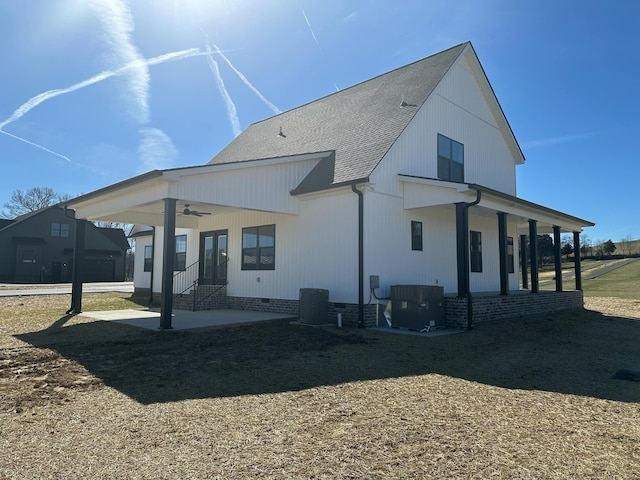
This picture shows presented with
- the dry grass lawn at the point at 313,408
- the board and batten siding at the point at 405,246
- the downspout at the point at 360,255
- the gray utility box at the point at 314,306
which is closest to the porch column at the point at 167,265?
the dry grass lawn at the point at 313,408

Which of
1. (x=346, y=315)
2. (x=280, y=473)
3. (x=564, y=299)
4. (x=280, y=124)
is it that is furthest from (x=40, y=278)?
(x=280, y=473)

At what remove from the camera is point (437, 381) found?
6359 mm

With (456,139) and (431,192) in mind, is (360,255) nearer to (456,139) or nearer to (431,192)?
(431,192)

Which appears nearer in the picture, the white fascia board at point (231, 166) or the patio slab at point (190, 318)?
the white fascia board at point (231, 166)

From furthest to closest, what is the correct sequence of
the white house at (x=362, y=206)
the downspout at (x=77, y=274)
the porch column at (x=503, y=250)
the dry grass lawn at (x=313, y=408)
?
1. the downspout at (x=77, y=274)
2. the porch column at (x=503, y=250)
3. the white house at (x=362, y=206)
4. the dry grass lawn at (x=313, y=408)

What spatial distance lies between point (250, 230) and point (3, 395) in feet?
33.2

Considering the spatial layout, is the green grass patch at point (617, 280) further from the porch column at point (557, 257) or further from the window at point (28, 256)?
the window at point (28, 256)

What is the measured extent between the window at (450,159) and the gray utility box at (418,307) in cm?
530

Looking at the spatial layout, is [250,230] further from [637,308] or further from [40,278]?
[40,278]

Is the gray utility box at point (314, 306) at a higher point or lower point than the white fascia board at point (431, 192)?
lower

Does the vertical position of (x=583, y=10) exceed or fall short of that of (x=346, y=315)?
it exceeds it

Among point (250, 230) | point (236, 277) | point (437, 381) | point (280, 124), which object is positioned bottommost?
point (437, 381)

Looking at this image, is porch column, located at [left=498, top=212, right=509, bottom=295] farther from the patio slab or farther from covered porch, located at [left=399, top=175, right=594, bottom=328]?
the patio slab

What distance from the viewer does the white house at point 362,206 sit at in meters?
11.6
